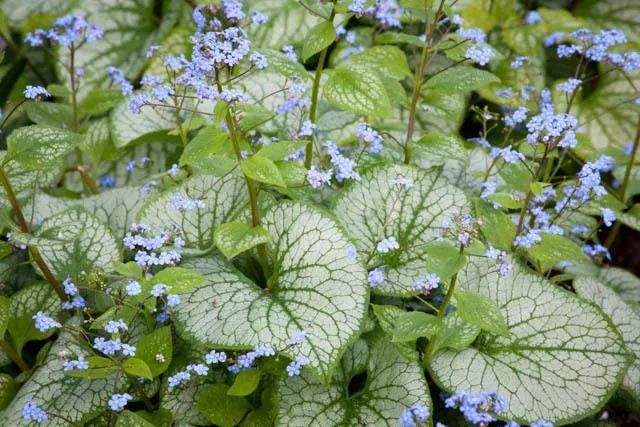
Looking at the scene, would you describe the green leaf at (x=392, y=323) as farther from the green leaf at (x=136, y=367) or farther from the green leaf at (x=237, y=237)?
the green leaf at (x=136, y=367)

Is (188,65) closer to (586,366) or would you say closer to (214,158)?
(214,158)

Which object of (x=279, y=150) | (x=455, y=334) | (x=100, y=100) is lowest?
(x=455, y=334)

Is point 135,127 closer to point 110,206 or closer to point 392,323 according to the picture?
point 110,206

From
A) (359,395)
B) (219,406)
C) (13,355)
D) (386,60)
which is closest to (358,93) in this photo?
(386,60)

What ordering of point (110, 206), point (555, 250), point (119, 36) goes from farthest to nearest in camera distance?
point (119, 36) < point (110, 206) < point (555, 250)

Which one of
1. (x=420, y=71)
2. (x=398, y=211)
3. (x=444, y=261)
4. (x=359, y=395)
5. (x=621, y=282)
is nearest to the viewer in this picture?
(x=444, y=261)

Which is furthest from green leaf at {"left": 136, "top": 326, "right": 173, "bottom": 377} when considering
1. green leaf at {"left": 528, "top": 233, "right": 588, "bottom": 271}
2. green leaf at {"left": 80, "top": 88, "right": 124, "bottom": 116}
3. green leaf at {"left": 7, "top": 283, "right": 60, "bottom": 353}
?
green leaf at {"left": 80, "top": 88, "right": 124, "bottom": 116}

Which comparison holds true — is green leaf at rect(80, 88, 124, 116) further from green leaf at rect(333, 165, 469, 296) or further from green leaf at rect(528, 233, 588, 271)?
green leaf at rect(528, 233, 588, 271)
